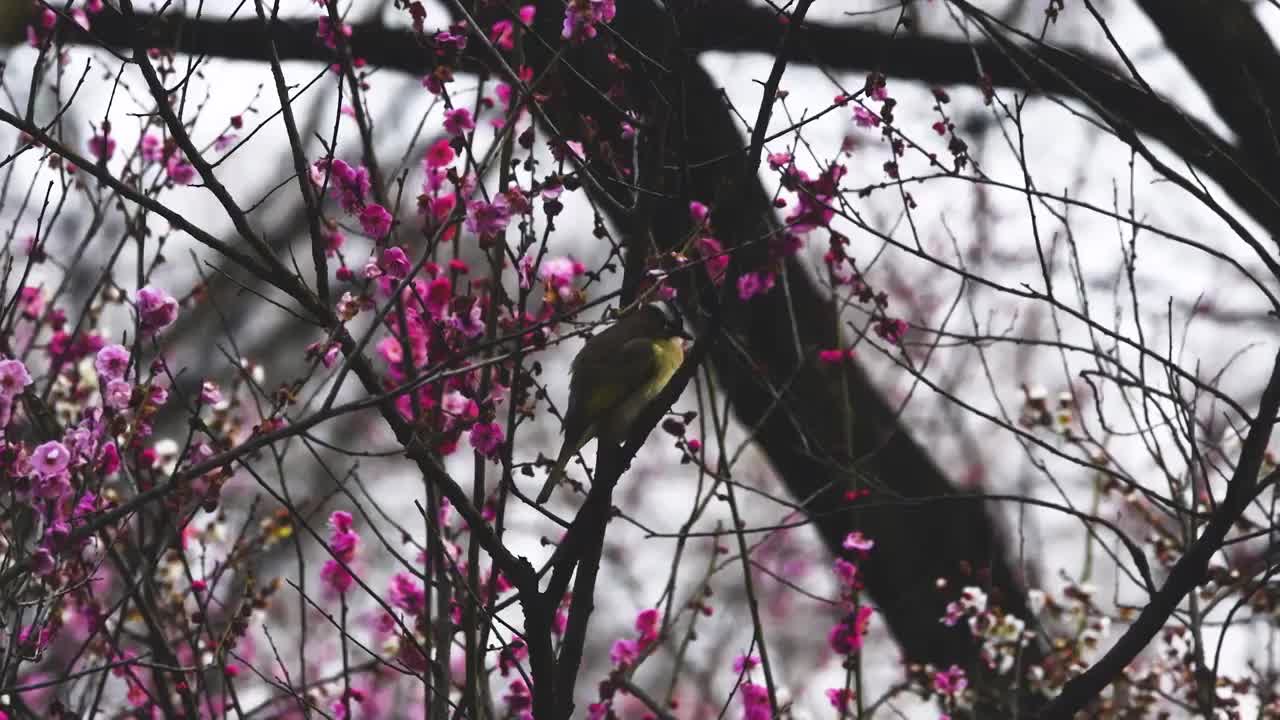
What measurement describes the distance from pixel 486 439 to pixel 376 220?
63 centimetres

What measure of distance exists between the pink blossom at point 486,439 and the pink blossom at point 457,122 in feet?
2.72

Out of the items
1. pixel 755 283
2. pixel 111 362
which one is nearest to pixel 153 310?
pixel 111 362

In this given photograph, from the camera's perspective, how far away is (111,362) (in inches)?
130

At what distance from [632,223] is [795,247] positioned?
1.16 metres

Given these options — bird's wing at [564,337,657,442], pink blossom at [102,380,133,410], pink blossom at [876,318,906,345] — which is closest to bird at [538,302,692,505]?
bird's wing at [564,337,657,442]

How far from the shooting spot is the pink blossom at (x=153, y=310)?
3.32 m

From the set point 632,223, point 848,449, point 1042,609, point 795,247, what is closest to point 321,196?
point 632,223

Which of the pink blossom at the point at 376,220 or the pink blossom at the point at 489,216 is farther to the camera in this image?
the pink blossom at the point at 376,220

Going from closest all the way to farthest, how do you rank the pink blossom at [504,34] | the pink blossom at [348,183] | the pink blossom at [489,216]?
the pink blossom at [489,216] → the pink blossom at [348,183] → the pink blossom at [504,34]

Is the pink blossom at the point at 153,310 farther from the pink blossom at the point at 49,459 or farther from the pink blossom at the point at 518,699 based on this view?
the pink blossom at the point at 518,699

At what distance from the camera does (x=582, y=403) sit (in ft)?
13.2

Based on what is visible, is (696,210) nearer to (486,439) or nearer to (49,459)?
(486,439)

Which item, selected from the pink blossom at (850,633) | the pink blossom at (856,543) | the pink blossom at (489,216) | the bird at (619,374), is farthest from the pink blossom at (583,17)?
the pink blossom at (850,633)

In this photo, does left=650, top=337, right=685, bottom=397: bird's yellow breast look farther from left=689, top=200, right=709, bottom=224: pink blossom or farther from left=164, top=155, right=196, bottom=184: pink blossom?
left=164, top=155, right=196, bottom=184: pink blossom
